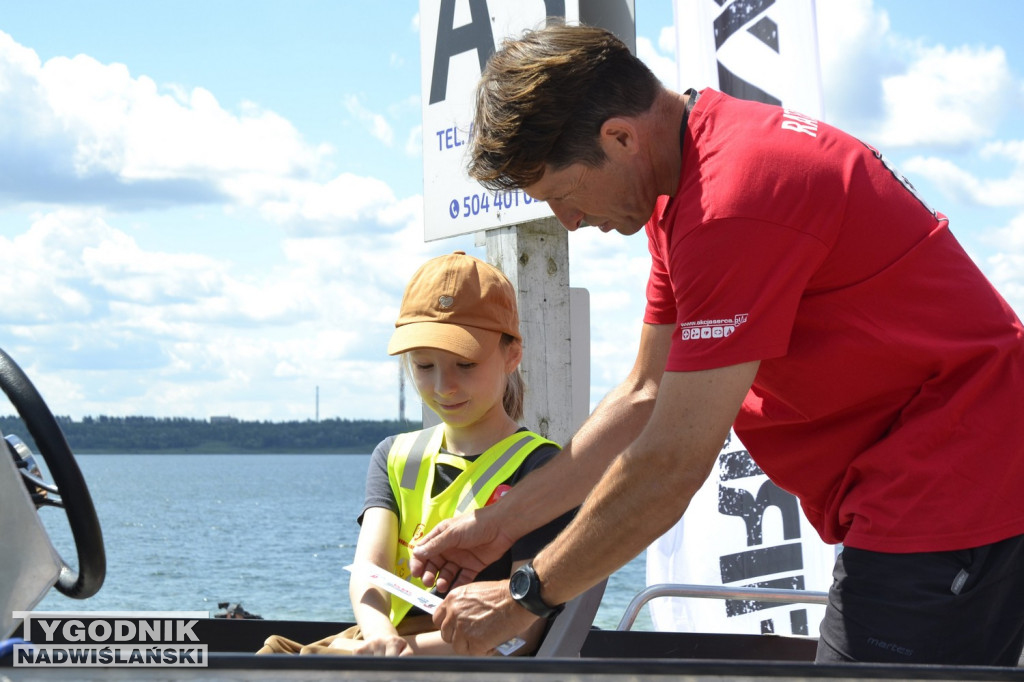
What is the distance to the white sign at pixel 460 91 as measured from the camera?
143 inches

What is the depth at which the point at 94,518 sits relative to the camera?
1693 millimetres

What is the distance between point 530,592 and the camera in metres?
1.80

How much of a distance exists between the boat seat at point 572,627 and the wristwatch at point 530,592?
110 mm

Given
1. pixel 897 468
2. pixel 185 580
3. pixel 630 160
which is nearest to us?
pixel 897 468

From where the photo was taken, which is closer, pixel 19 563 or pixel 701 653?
pixel 19 563

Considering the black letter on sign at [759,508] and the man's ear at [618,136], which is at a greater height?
the man's ear at [618,136]

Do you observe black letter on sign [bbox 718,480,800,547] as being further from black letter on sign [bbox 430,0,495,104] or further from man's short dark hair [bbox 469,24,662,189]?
man's short dark hair [bbox 469,24,662,189]

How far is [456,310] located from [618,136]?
0.77m

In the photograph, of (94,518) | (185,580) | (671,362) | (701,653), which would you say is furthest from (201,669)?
(185,580)

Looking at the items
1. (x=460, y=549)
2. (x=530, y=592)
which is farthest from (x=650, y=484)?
(x=460, y=549)

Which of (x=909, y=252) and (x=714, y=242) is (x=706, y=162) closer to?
(x=714, y=242)

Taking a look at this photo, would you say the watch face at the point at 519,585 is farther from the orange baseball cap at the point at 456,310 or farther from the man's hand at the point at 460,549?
the orange baseball cap at the point at 456,310

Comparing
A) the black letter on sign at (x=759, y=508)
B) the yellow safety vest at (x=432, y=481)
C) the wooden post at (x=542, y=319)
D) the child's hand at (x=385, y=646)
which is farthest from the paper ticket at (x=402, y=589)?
the black letter on sign at (x=759, y=508)

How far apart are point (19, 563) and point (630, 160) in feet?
3.79
